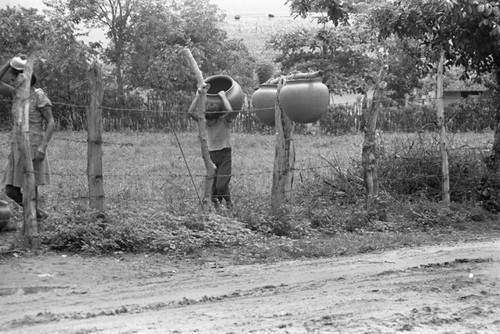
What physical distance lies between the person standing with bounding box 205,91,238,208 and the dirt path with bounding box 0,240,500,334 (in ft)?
7.48

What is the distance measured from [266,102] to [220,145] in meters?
0.87

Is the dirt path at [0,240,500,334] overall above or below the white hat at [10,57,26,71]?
below

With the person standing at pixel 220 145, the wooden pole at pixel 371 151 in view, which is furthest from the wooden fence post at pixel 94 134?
the wooden pole at pixel 371 151

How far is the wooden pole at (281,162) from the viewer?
941cm

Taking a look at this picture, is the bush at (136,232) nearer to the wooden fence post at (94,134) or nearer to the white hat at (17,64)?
the wooden fence post at (94,134)

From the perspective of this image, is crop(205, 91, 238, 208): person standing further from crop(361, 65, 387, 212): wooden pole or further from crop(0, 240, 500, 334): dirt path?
crop(0, 240, 500, 334): dirt path

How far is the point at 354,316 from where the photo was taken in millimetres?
5516

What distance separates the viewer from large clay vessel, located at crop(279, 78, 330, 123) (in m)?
9.40

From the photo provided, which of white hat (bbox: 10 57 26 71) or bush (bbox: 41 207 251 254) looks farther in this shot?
white hat (bbox: 10 57 26 71)

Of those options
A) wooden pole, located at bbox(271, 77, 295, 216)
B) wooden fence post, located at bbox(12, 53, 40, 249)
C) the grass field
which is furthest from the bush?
wooden pole, located at bbox(271, 77, 295, 216)

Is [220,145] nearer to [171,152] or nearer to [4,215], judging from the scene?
[4,215]

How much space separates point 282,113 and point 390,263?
277 cm

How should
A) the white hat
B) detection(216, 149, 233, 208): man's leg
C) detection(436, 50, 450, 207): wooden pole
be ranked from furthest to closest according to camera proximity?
detection(436, 50, 450, 207): wooden pole, detection(216, 149, 233, 208): man's leg, the white hat

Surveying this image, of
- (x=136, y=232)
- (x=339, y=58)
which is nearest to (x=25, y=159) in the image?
(x=136, y=232)
